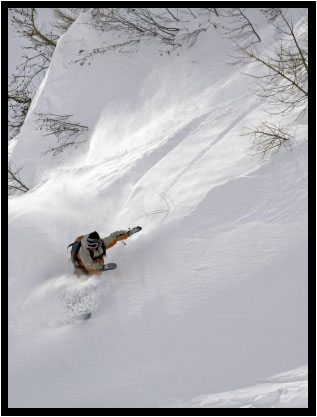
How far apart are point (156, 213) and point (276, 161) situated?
2266mm

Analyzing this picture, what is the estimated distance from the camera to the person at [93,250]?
7.23 metres

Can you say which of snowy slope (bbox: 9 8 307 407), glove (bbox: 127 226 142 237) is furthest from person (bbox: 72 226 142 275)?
snowy slope (bbox: 9 8 307 407)

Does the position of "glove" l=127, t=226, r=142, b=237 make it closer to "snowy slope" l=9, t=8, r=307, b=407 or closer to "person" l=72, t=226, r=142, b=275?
"person" l=72, t=226, r=142, b=275

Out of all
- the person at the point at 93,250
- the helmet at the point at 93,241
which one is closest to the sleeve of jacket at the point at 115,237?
the person at the point at 93,250

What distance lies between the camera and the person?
7.23 m

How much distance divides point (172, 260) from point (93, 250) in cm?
130

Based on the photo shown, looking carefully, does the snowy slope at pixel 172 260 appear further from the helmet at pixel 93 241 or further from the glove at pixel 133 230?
the helmet at pixel 93 241

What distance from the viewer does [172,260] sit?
24.2 feet

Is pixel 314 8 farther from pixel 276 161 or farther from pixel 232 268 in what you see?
pixel 232 268

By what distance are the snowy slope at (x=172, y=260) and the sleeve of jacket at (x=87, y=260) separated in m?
0.42

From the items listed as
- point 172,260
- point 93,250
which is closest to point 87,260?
point 93,250

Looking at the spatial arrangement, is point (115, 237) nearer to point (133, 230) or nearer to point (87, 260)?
point (133, 230)

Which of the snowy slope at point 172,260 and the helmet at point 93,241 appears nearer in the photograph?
the snowy slope at point 172,260

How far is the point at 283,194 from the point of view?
7293 millimetres
